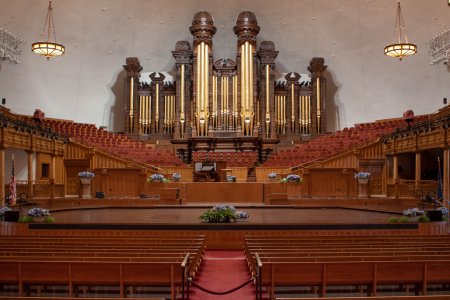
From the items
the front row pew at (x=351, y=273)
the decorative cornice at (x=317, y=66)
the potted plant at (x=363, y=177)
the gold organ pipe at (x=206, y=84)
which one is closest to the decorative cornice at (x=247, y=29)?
the gold organ pipe at (x=206, y=84)

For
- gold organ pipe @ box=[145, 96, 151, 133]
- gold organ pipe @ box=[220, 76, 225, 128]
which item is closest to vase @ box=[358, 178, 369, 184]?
gold organ pipe @ box=[220, 76, 225, 128]

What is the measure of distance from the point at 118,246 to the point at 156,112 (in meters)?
16.8

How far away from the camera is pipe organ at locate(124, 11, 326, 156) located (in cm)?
2138

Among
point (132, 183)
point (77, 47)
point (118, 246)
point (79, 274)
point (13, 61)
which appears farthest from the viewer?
point (77, 47)

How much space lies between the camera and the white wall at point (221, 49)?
19.9 metres

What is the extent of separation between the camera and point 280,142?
21688 mm

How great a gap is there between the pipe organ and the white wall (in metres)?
Result: 1.40

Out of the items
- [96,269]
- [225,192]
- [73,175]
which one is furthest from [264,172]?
[96,269]

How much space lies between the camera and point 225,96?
2162 centimetres

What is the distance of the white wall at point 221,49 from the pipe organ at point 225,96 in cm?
140

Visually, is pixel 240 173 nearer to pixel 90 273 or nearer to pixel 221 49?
pixel 221 49

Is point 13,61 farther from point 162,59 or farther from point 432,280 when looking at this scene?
point 432,280

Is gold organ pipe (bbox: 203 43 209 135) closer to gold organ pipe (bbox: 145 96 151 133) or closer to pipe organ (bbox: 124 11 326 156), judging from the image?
pipe organ (bbox: 124 11 326 156)

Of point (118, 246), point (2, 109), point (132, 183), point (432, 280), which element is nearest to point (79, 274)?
point (118, 246)
